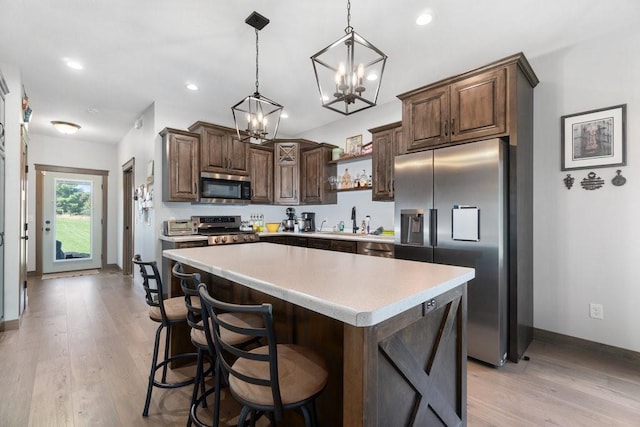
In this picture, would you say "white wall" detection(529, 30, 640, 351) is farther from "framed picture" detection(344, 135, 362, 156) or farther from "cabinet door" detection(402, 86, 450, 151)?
"framed picture" detection(344, 135, 362, 156)

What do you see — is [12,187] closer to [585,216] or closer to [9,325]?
[9,325]

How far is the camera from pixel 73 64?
3.24 m

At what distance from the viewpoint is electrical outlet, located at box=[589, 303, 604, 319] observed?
2.65 meters

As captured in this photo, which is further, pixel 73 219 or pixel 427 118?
pixel 73 219

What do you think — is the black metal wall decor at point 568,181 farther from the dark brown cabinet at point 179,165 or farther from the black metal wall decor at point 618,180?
the dark brown cabinet at point 179,165

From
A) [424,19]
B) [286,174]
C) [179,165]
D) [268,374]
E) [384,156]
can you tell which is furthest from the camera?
[286,174]

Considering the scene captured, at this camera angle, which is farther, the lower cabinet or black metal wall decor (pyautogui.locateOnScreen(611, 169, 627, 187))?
the lower cabinet

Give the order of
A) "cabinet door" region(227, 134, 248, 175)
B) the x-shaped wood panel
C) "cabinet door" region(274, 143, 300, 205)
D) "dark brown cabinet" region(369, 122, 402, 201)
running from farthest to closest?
1. "cabinet door" region(274, 143, 300, 205)
2. "cabinet door" region(227, 134, 248, 175)
3. "dark brown cabinet" region(369, 122, 402, 201)
4. the x-shaped wood panel

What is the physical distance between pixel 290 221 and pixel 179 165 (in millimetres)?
2132

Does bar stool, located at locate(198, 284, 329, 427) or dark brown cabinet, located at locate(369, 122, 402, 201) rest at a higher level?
dark brown cabinet, located at locate(369, 122, 402, 201)

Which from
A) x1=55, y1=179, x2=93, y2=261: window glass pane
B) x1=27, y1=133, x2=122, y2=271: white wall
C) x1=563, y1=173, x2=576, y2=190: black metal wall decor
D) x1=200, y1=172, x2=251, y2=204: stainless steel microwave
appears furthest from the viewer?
x1=55, y1=179, x2=93, y2=261: window glass pane

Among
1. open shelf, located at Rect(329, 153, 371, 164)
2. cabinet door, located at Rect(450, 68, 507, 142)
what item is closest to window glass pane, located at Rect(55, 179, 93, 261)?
open shelf, located at Rect(329, 153, 371, 164)

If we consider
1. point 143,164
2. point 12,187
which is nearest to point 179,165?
point 143,164

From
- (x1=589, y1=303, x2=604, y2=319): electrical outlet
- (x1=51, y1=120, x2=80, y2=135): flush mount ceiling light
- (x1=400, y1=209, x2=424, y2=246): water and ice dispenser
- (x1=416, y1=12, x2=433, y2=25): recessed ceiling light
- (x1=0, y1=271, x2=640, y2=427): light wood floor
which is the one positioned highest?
(x1=416, y1=12, x2=433, y2=25): recessed ceiling light
